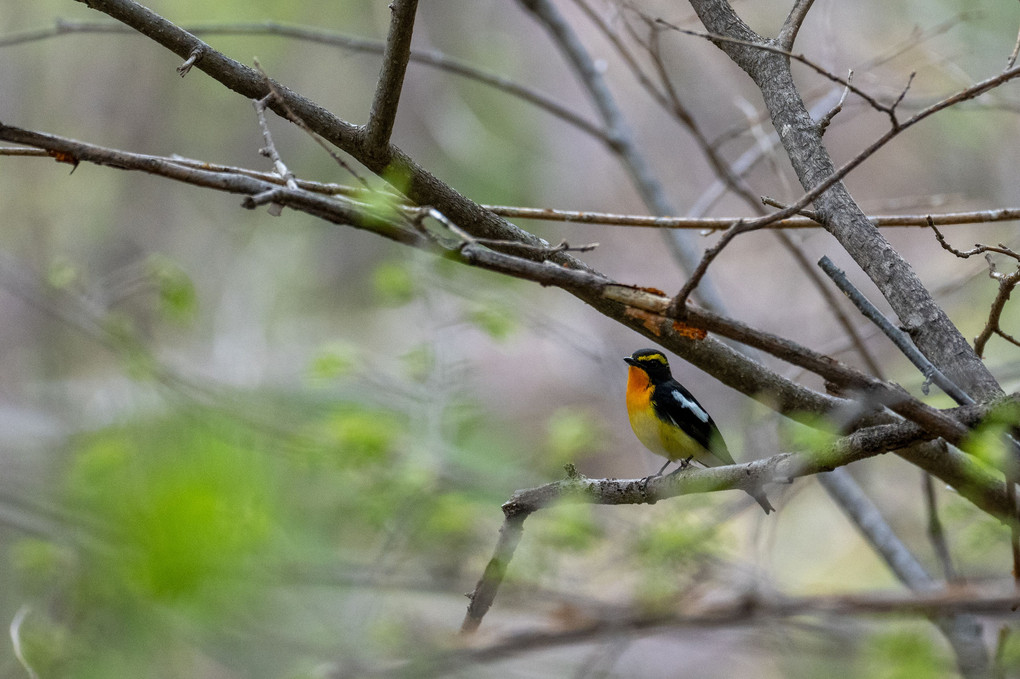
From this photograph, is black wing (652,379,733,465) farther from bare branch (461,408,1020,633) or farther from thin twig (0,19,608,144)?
bare branch (461,408,1020,633)

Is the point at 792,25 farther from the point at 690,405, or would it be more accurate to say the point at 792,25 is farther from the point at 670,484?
the point at 690,405

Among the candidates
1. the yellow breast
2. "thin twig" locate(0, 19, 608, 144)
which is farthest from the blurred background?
the yellow breast

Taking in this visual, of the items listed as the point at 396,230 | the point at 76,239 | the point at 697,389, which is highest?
the point at 697,389

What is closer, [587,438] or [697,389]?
[587,438]

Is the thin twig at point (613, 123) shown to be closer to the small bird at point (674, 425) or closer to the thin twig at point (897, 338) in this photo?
the small bird at point (674, 425)

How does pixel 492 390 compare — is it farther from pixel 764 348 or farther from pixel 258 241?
pixel 764 348

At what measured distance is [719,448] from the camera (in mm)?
4539

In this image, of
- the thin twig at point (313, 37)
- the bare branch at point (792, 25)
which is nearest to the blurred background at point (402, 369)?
the thin twig at point (313, 37)

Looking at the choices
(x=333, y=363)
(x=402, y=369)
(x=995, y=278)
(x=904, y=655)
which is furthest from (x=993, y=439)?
(x=402, y=369)

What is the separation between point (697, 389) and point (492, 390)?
2995 mm

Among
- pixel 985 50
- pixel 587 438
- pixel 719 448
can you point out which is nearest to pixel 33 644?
pixel 587 438

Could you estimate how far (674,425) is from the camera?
454 centimetres

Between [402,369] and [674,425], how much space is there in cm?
335

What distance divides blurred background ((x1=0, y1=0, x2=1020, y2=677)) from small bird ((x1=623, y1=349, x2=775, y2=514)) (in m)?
0.28
